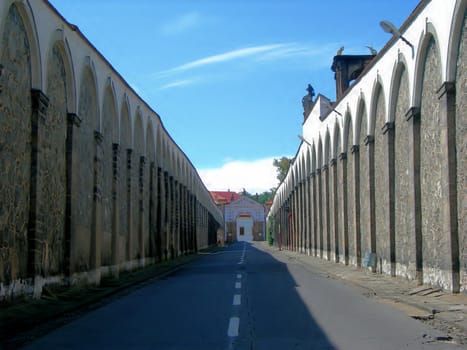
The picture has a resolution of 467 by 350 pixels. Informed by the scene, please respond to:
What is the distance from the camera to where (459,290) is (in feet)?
43.2

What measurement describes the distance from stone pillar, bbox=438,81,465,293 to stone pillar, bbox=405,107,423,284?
2.45 m

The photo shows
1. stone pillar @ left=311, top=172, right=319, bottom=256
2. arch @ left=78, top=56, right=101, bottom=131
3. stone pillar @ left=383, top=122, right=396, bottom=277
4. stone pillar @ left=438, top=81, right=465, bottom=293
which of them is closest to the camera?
stone pillar @ left=438, top=81, right=465, bottom=293

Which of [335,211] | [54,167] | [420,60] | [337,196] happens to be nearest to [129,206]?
[54,167]

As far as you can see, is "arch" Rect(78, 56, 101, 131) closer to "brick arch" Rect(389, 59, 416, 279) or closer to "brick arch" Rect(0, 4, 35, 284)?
"brick arch" Rect(0, 4, 35, 284)

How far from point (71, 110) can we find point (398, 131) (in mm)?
Result: 9736

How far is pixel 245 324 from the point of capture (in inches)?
379

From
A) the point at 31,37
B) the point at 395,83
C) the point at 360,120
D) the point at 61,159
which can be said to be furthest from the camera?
the point at 360,120

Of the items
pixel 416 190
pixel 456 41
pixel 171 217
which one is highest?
pixel 456 41

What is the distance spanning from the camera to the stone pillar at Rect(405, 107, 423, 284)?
1620 centimetres

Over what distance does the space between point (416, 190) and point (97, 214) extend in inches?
370

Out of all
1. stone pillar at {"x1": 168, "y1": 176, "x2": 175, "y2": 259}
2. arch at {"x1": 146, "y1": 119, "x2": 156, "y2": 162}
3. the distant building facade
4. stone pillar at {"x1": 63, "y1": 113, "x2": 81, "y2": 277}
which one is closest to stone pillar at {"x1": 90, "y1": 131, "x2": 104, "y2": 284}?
stone pillar at {"x1": 63, "y1": 113, "x2": 81, "y2": 277}

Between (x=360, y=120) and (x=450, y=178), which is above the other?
(x=360, y=120)

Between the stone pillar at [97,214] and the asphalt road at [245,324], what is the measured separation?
135 inches

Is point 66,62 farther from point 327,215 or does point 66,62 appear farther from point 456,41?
point 327,215
